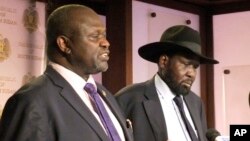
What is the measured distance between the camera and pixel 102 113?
1.77m

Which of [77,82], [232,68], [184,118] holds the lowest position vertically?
[184,118]

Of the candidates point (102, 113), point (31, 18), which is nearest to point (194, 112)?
point (102, 113)

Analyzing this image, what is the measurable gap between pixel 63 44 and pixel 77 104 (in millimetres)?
226

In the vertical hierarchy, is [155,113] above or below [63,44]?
below

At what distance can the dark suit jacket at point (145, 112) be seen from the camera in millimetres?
2373

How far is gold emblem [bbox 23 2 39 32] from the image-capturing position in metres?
3.35

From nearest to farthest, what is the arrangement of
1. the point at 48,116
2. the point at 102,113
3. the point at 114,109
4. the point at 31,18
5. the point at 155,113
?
the point at 48,116, the point at 102,113, the point at 114,109, the point at 155,113, the point at 31,18

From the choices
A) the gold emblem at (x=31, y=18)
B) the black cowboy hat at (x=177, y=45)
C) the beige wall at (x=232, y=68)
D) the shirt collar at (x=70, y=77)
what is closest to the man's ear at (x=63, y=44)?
the shirt collar at (x=70, y=77)

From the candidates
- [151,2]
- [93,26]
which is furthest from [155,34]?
[93,26]

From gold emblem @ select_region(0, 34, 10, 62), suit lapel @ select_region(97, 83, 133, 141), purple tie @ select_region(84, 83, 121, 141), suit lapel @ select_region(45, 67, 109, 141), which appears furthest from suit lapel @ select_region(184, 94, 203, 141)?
gold emblem @ select_region(0, 34, 10, 62)

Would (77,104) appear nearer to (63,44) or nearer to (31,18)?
(63,44)

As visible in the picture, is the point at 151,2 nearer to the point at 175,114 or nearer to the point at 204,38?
the point at 204,38

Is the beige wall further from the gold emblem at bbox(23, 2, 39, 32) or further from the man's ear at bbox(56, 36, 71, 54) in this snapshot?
the man's ear at bbox(56, 36, 71, 54)

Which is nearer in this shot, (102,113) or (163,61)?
(102,113)
